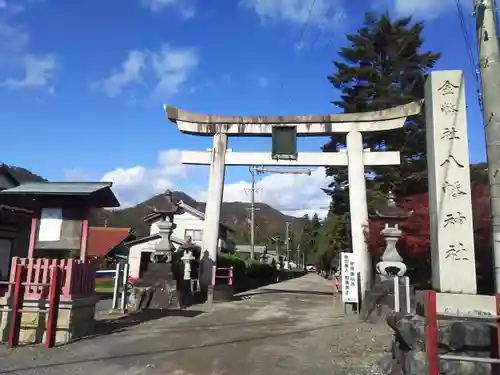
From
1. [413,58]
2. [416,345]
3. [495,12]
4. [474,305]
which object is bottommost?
[416,345]

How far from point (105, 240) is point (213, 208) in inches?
1204

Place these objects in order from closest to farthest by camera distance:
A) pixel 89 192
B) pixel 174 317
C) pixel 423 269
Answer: pixel 89 192 < pixel 174 317 < pixel 423 269

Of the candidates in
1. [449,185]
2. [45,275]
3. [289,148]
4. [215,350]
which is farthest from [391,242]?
[45,275]

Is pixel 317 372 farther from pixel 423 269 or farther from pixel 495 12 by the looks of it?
pixel 423 269

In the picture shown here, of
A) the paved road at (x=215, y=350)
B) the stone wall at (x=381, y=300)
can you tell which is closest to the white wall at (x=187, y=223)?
the paved road at (x=215, y=350)

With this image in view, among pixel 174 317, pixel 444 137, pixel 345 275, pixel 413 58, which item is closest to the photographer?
pixel 444 137

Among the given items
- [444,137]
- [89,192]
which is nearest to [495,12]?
[444,137]

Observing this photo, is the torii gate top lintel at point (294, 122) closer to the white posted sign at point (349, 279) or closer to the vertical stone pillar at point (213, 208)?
the vertical stone pillar at point (213, 208)

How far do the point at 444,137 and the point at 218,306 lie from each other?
36.7 ft

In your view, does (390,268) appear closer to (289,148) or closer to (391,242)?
(391,242)

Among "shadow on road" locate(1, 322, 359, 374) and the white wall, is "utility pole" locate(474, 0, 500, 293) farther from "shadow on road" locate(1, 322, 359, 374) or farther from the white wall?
the white wall

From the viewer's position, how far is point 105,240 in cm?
4650

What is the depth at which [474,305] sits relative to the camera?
7055 millimetres

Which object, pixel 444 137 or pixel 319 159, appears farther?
pixel 319 159
